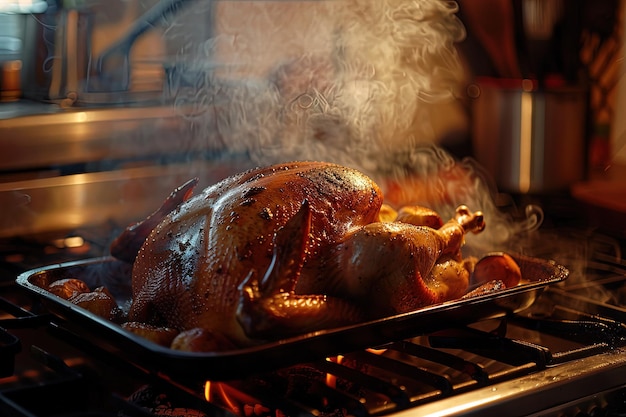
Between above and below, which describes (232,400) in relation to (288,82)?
below

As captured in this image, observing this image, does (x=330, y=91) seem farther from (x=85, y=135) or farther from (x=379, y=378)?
(x=379, y=378)

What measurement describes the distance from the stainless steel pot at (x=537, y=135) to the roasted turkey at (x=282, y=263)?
1313mm

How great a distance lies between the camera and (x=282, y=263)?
1.13 meters

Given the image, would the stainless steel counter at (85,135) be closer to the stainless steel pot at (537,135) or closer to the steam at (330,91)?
the steam at (330,91)

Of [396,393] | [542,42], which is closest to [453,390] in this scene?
[396,393]

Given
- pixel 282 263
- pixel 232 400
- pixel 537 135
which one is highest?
pixel 537 135

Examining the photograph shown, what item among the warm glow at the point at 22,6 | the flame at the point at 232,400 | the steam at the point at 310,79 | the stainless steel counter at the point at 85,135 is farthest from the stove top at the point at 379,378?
the warm glow at the point at 22,6

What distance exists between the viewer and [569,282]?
5.41ft

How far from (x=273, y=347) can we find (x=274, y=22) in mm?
1836

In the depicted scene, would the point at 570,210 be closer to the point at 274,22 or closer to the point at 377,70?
the point at 377,70

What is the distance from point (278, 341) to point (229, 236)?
20cm

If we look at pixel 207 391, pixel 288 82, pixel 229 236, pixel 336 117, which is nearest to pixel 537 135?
pixel 336 117

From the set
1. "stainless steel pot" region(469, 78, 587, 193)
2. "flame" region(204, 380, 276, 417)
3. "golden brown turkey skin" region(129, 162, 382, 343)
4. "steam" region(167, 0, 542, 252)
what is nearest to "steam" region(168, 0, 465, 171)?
"steam" region(167, 0, 542, 252)

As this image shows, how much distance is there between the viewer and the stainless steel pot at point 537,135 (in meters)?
2.64
